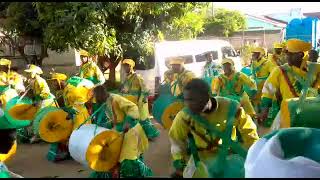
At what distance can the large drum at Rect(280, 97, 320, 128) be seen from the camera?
3.27m

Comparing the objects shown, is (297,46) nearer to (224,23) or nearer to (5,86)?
(5,86)

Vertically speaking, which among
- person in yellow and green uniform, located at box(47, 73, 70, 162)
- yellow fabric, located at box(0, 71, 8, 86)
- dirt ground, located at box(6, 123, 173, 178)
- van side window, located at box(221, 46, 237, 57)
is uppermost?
van side window, located at box(221, 46, 237, 57)

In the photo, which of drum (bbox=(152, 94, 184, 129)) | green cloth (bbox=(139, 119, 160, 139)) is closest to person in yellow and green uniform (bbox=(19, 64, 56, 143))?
green cloth (bbox=(139, 119, 160, 139))

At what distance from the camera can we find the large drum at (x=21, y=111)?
7819mm

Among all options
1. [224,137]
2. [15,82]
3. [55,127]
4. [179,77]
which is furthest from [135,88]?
[224,137]

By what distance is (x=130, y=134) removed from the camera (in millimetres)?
5598

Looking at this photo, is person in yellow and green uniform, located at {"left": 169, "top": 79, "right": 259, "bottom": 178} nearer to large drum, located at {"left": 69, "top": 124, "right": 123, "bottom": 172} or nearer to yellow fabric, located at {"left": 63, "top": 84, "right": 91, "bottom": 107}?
large drum, located at {"left": 69, "top": 124, "right": 123, "bottom": 172}

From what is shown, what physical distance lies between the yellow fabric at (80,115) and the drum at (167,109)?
3.66 feet

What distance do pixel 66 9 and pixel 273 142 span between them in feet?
32.6

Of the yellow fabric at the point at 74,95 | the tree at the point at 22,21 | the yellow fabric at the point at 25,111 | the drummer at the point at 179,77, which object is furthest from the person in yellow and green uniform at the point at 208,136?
the tree at the point at 22,21

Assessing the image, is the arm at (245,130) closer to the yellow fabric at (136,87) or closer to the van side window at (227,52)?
the yellow fabric at (136,87)

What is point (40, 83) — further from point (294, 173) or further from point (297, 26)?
point (297, 26)

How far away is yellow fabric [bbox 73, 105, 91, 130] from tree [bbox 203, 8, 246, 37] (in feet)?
72.4

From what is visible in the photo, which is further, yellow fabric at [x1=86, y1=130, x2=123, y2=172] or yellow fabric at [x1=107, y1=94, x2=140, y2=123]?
yellow fabric at [x1=107, y1=94, x2=140, y2=123]
